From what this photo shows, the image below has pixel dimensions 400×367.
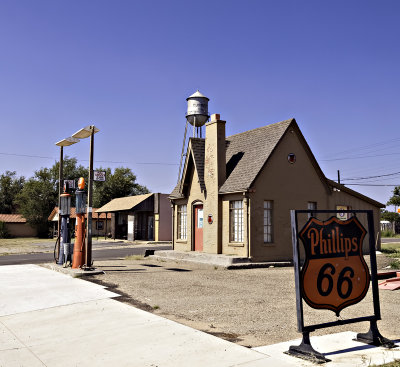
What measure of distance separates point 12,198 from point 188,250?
63247 mm

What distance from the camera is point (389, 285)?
39.7ft

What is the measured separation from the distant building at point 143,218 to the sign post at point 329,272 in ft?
107

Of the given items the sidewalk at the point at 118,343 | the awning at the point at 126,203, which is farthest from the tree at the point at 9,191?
the sidewalk at the point at 118,343

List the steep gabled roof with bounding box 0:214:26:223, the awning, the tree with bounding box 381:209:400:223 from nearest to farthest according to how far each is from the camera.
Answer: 1. the awning
2. the tree with bounding box 381:209:400:223
3. the steep gabled roof with bounding box 0:214:26:223

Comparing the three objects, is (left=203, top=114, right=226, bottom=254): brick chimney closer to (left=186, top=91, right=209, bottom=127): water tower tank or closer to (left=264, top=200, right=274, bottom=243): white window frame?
(left=264, top=200, right=274, bottom=243): white window frame

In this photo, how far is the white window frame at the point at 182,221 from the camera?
22484mm

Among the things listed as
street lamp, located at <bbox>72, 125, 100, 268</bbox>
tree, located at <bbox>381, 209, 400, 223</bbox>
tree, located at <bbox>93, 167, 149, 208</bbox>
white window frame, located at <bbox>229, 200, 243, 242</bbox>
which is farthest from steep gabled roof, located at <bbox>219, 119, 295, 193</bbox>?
Answer: tree, located at <bbox>93, 167, 149, 208</bbox>

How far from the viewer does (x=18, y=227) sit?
58.5m

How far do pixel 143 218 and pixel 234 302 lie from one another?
32.5 m

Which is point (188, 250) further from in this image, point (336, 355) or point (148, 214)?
point (148, 214)

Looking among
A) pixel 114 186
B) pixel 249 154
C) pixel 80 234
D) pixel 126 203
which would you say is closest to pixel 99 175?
pixel 80 234

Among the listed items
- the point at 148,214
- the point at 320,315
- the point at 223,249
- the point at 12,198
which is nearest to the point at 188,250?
the point at 223,249

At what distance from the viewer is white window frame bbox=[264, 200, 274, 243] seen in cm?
1877

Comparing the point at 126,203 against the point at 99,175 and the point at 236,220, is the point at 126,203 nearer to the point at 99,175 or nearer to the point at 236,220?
the point at 236,220
